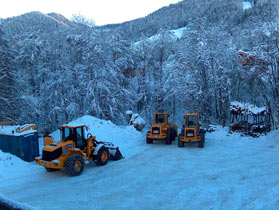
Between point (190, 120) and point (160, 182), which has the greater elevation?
point (190, 120)

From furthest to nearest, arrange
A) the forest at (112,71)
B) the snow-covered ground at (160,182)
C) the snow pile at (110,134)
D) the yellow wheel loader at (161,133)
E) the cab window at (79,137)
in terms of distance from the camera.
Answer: the forest at (112,71)
the snow pile at (110,134)
the yellow wheel loader at (161,133)
the cab window at (79,137)
the snow-covered ground at (160,182)

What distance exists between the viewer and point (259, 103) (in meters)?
24.0

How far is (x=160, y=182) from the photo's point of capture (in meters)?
7.91

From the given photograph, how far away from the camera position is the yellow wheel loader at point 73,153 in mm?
8500

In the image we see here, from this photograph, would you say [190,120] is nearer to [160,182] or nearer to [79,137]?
[160,182]

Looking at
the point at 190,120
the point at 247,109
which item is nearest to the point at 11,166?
the point at 190,120

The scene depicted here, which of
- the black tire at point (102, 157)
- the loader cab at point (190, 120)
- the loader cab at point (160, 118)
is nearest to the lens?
the black tire at point (102, 157)

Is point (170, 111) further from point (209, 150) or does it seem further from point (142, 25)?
Answer: point (142, 25)

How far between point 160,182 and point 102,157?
10.8 ft

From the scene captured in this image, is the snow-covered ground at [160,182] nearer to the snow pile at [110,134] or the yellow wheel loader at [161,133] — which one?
the yellow wheel loader at [161,133]

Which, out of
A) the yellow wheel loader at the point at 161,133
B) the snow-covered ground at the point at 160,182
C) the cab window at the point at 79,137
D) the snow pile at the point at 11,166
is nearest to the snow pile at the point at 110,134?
the yellow wheel loader at the point at 161,133

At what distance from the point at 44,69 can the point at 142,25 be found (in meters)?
63.0

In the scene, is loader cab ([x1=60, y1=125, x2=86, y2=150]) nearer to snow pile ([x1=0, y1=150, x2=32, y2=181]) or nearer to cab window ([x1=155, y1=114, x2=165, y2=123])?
snow pile ([x1=0, y1=150, x2=32, y2=181])

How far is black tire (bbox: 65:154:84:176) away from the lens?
848cm
